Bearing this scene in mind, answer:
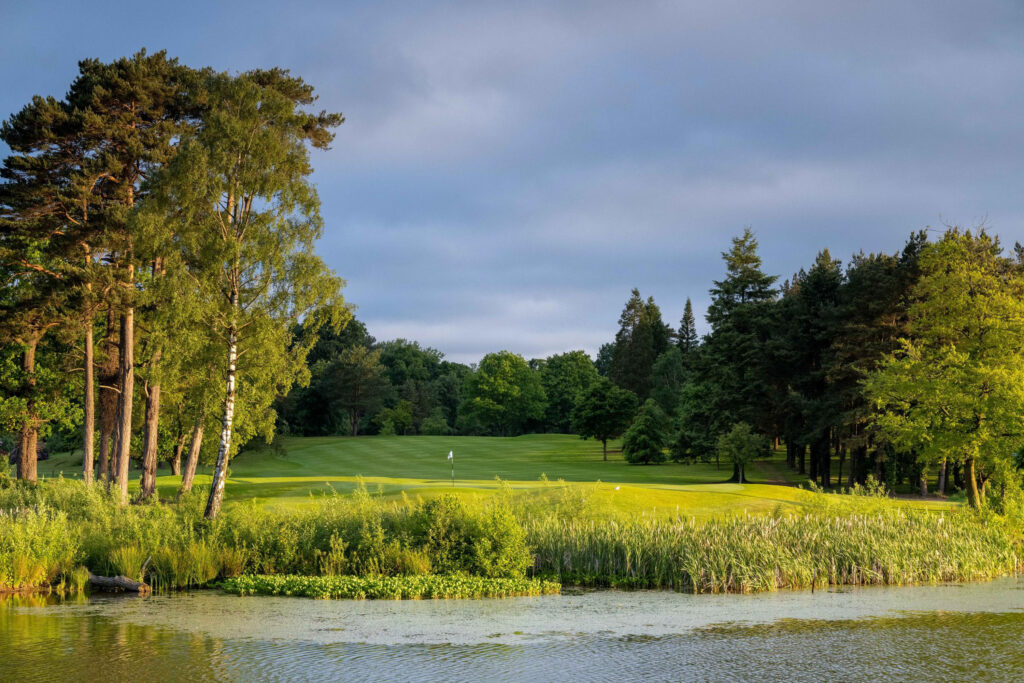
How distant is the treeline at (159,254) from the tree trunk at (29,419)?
0.09 m

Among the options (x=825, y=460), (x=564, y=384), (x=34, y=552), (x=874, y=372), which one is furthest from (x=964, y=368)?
(x=564, y=384)

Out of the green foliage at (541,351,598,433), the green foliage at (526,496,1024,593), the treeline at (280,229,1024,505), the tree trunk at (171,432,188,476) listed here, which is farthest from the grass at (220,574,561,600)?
the green foliage at (541,351,598,433)

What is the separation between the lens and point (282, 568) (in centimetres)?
2089

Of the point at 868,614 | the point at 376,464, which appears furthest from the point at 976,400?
the point at 376,464

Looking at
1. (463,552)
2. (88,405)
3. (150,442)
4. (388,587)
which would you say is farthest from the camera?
(88,405)

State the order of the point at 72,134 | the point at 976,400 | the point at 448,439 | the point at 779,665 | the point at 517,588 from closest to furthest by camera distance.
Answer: the point at 779,665 → the point at 517,588 → the point at 72,134 → the point at 976,400 → the point at 448,439

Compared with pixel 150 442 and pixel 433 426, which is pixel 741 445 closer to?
pixel 150 442

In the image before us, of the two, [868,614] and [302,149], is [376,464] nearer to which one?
[302,149]

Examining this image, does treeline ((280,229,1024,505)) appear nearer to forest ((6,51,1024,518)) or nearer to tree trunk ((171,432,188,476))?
forest ((6,51,1024,518))

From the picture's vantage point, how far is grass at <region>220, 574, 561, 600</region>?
18.6 m

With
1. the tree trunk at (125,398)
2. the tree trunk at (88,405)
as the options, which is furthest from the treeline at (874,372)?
the tree trunk at (88,405)

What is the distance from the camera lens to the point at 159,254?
29.6m

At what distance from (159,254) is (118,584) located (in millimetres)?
13713

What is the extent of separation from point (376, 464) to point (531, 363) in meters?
92.4
